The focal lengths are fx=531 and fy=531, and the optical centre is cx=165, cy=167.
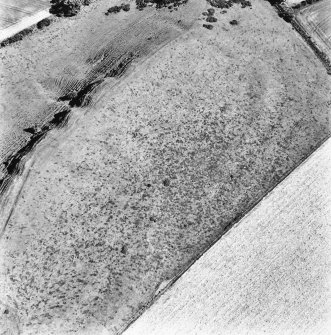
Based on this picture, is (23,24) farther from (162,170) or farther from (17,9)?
(162,170)

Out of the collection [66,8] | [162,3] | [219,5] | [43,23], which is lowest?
[219,5]

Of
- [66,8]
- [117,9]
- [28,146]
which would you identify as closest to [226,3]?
[117,9]

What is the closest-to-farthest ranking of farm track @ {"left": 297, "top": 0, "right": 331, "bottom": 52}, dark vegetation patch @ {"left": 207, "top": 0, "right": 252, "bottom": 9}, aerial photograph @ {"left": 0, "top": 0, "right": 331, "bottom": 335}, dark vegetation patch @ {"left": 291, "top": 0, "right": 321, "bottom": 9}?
aerial photograph @ {"left": 0, "top": 0, "right": 331, "bottom": 335} < dark vegetation patch @ {"left": 207, "top": 0, "right": 252, "bottom": 9} < farm track @ {"left": 297, "top": 0, "right": 331, "bottom": 52} < dark vegetation patch @ {"left": 291, "top": 0, "right": 321, "bottom": 9}

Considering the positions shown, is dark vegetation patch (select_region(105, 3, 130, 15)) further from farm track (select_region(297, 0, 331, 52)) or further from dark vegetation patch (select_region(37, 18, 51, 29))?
farm track (select_region(297, 0, 331, 52))

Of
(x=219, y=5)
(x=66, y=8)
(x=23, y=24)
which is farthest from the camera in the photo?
(x=219, y=5)

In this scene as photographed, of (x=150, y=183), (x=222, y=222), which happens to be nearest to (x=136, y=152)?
(x=150, y=183)

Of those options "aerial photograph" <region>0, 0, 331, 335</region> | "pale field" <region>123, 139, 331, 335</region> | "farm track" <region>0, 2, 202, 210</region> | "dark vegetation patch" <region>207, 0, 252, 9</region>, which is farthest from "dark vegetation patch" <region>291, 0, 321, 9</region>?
"pale field" <region>123, 139, 331, 335</region>

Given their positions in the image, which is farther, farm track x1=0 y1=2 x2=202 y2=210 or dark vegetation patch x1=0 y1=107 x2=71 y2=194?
farm track x1=0 y1=2 x2=202 y2=210
